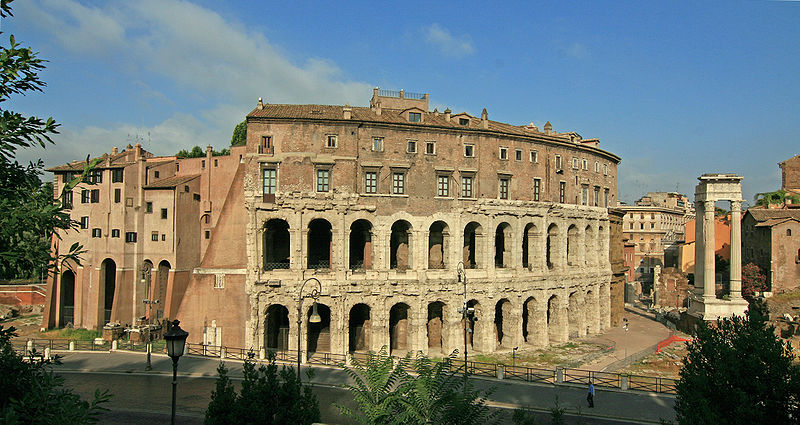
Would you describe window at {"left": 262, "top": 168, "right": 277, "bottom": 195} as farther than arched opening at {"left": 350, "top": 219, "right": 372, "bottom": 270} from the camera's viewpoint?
No

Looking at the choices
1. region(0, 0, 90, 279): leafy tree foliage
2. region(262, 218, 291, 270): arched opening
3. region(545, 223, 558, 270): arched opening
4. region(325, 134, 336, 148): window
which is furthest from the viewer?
region(545, 223, 558, 270): arched opening

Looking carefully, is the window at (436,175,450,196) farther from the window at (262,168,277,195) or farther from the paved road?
the paved road

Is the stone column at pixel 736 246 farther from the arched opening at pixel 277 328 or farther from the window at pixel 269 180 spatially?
the window at pixel 269 180

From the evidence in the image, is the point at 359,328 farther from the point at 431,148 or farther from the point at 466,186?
the point at 431,148

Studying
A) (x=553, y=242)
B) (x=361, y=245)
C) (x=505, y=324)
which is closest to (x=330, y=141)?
(x=361, y=245)

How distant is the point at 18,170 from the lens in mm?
10547

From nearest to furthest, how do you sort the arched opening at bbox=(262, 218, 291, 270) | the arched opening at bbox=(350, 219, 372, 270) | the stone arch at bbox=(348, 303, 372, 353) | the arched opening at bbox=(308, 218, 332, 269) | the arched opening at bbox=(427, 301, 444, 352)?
the arched opening at bbox=(350, 219, 372, 270) < the arched opening at bbox=(262, 218, 291, 270) < the stone arch at bbox=(348, 303, 372, 353) < the arched opening at bbox=(427, 301, 444, 352) < the arched opening at bbox=(308, 218, 332, 269)

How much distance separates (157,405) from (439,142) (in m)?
25.0

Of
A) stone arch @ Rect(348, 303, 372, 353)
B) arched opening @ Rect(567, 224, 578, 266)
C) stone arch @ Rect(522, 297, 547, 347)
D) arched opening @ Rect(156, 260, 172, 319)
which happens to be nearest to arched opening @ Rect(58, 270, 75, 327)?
arched opening @ Rect(156, 260, 172, 319)

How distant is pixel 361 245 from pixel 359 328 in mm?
6449

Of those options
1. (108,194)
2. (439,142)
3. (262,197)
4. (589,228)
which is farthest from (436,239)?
(108,194)

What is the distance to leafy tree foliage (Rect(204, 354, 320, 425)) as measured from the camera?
12672 millimetres

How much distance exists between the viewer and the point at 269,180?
35.0 m

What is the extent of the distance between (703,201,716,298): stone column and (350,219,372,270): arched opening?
28787mm
